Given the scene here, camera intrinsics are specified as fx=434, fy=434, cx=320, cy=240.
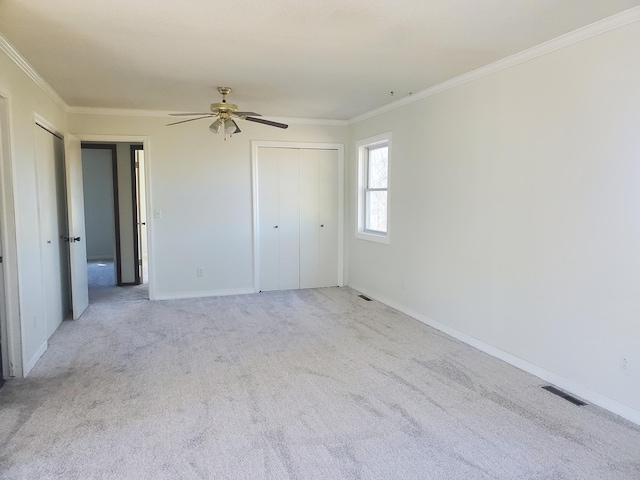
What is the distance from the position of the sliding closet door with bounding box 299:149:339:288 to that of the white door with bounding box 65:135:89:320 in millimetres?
2738

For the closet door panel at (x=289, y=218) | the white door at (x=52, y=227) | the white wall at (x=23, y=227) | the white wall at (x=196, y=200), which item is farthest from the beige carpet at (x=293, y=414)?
the closet door panel at (x=289, y=218)

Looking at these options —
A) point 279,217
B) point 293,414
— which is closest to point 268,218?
point 279,217

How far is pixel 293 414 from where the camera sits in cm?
266

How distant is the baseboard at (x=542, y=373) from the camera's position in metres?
2.63

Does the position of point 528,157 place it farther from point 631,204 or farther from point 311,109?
point 311,109

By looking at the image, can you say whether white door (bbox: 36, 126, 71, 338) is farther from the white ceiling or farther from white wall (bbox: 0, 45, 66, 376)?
the white ceiling

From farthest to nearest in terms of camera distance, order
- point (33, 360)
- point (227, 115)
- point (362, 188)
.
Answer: point (362, 188) → point (227, 115) → point (33, 360)

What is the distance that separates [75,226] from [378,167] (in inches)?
143

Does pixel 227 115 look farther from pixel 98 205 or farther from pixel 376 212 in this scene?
pixel 98 205

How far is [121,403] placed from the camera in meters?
2.79

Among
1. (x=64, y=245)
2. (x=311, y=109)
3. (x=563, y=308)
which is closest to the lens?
(x=563, y=308)

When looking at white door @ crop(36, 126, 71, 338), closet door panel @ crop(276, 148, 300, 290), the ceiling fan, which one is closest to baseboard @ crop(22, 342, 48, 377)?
white door @ crop(36, 126, 71, 338)

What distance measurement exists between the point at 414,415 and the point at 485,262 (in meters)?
1.60

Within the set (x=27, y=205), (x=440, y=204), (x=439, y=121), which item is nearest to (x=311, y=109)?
(x=439, y=121)
